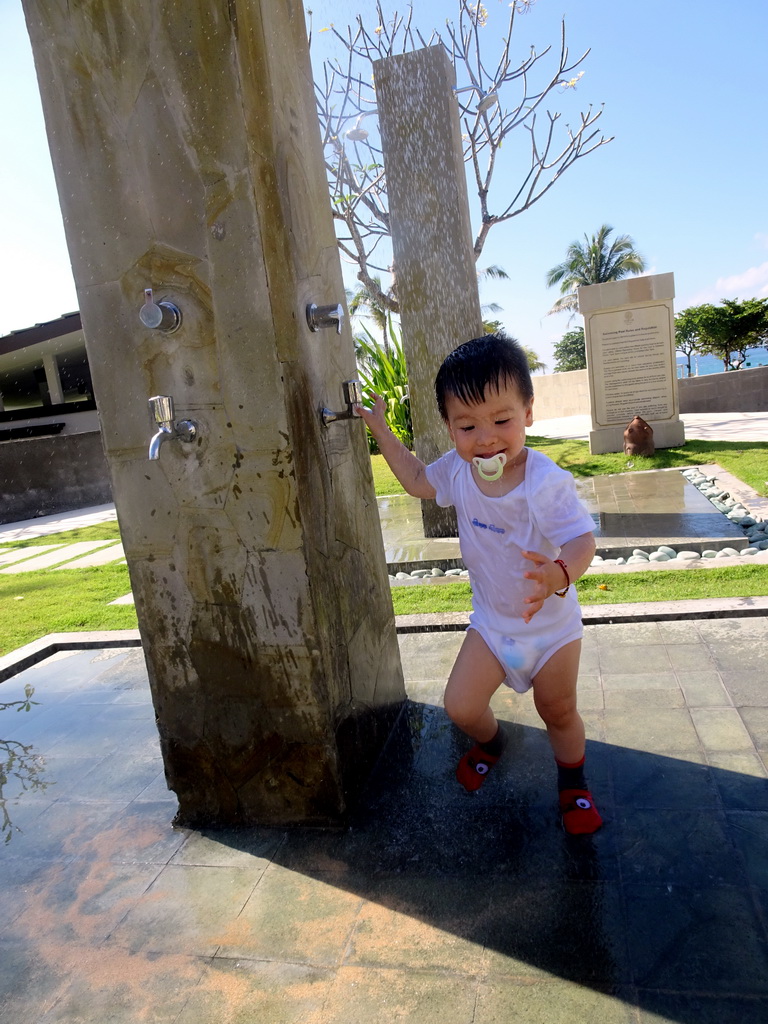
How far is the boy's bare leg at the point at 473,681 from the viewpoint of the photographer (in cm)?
221

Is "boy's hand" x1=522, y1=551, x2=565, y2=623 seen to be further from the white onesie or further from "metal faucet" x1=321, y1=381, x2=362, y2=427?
"metal faucet" x1=321, y1=381, x2=362, y2=427

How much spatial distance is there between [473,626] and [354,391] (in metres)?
0.86

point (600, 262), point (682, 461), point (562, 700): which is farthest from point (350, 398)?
point (600, 262)

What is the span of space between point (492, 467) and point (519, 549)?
0.85ft

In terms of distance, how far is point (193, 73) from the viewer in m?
1.96

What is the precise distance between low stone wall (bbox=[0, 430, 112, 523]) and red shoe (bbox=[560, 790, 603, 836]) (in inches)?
477

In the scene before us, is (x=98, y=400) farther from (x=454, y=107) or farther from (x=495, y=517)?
(x=454, y=107)

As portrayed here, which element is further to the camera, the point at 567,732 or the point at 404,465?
the point at 404,465

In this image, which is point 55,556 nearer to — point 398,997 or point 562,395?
point 398,997

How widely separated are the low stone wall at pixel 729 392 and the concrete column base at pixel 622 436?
7369 mm

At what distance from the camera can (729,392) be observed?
1675cm

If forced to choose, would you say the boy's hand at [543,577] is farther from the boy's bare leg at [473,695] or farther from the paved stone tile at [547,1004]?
the paved stone tile at [547,1004]

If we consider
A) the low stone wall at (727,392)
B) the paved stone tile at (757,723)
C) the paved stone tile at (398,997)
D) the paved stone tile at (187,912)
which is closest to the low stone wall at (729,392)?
the low stone wall at (727,392)

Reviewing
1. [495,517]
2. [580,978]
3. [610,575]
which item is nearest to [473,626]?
[495,517]
